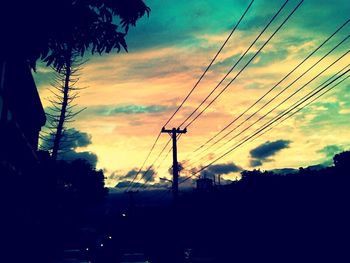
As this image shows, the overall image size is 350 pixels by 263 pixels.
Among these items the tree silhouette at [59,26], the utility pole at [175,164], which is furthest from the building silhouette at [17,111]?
the utility pole at [175,164]

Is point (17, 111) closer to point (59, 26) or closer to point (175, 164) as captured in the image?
point (59, 26)

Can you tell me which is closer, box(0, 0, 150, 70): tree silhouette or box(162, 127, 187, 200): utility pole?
box(0, 0, 150, 70): tree silhouette

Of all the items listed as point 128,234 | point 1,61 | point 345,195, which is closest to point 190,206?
point 128,234

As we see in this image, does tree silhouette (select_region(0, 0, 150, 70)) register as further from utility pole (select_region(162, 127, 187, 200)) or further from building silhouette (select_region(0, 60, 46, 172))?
utility pole (select_region(162, 127, 187, 200))

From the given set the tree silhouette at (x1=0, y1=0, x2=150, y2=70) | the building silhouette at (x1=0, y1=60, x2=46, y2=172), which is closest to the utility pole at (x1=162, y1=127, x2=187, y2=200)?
the building silhouette at (x1=0, y1=60, x2=46, y2=172)

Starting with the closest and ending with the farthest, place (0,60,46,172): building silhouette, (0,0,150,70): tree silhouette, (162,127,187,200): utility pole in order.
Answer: (0,0,150,70): tree silhouette
(0,60,46,172): building silhouette
(162,127,187,200): utility pole

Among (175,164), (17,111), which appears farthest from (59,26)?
(175,164)

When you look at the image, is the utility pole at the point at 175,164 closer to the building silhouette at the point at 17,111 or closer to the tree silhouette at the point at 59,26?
the building silhouette at the point at 17,111

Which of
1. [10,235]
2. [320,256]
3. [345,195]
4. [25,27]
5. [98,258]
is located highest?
[25,27]

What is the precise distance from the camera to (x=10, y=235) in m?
10.1

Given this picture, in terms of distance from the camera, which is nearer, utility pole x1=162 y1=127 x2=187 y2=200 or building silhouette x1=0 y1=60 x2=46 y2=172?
building silhouette x1=0 y1=60 x2=46 y2=172

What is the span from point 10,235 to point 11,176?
71.6 inches

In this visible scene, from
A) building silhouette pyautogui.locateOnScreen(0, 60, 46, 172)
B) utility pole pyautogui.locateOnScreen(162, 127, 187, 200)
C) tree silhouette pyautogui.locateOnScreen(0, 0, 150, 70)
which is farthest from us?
utility pole pyautogui.locateOnScreen(162, 127, 187, 200)

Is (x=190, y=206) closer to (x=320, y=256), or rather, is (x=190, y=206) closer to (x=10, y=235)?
(x=320, y=256)
